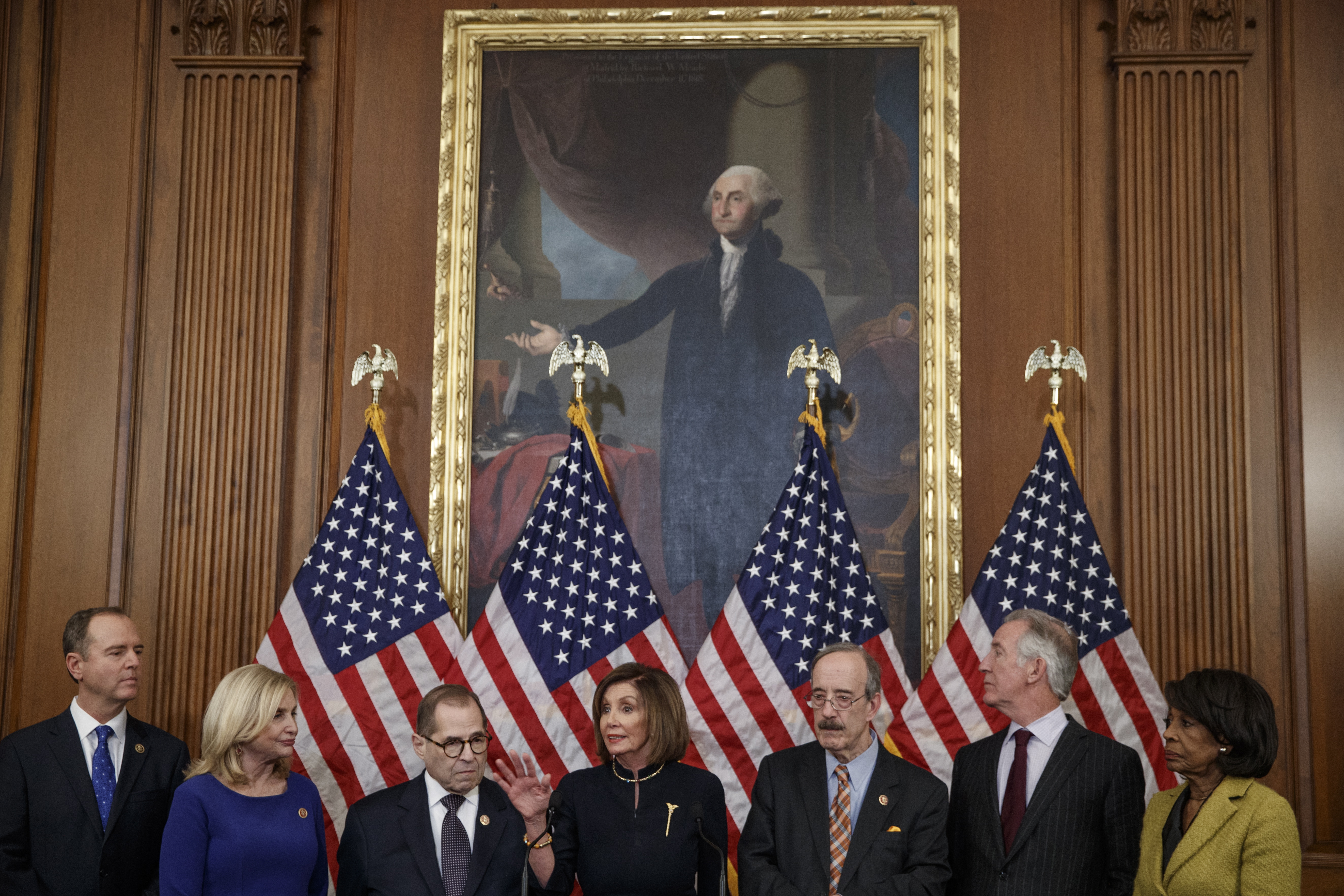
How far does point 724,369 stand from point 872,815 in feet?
7.82

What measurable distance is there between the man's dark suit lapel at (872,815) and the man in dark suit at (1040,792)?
313mm

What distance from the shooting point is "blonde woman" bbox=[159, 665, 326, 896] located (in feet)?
12.9

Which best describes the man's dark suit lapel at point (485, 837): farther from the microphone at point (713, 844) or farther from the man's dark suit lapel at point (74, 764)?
the man's dark suit lapel at point (74, 764)

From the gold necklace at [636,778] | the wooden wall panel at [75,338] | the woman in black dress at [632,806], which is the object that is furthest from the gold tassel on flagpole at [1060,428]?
the wooden wall panel at [75,338]

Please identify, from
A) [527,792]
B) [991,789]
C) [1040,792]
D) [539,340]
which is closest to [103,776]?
[527,792]

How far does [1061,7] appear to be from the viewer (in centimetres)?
598

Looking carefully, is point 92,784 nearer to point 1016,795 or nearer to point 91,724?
point 91,724

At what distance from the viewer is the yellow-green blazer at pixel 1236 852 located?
11.9ft

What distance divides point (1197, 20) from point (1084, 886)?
3.89 metres

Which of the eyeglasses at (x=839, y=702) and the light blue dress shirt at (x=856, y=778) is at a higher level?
the eyeglasses at (x=839, y=702)

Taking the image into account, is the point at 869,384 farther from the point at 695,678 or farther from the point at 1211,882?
the point at 1211,882

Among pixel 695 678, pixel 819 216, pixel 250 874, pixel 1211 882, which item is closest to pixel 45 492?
pixel 250 874

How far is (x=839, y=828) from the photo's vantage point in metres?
4.05

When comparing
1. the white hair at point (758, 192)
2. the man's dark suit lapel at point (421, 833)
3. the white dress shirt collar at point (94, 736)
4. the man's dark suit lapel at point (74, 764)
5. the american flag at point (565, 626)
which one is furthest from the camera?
A: the white hair at point (758, 192)
